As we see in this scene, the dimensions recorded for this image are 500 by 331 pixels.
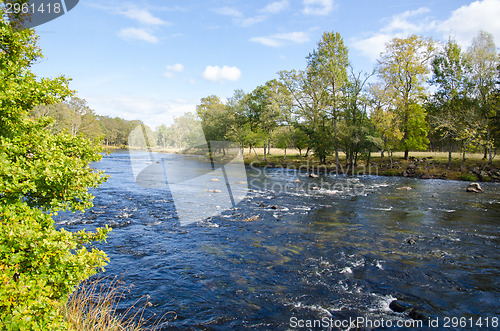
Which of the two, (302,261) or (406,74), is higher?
(406,74)

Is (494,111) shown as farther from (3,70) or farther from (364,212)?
(3,70)

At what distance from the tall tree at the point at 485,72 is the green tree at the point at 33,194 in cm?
4804

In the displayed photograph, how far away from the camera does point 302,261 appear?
1148 cm

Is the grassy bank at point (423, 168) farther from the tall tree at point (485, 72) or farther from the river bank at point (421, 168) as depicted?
the tall tree at point (485, 72)

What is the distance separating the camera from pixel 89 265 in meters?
4.45

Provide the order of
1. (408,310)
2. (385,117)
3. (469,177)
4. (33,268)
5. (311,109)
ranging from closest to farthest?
1. (33,268)
2. (408,310)
3. (469,177)
4. (385,117)
5. (311,109)

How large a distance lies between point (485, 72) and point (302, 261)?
4507 cm

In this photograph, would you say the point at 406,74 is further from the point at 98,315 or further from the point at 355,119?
the point at 98,315

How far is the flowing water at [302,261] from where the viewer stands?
26.7ft

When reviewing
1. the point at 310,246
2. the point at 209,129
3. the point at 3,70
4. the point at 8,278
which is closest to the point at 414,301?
the point at 310,246

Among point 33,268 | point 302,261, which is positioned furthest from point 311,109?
point 33,268

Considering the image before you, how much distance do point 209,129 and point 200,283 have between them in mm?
71458

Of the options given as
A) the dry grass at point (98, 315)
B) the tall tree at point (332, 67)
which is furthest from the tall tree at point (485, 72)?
the dry grass at point (98, 315)

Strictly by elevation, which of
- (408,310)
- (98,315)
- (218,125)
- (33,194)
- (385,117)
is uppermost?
(218,125)
